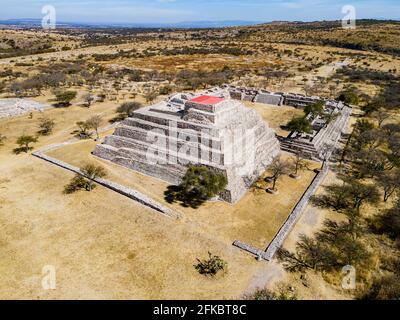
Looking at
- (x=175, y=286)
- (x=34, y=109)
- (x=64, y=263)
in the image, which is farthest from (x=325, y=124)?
(x=34, y=109)

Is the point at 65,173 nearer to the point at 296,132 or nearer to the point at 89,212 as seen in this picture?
the point at 89,212

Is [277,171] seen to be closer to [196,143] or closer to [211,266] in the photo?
[196,143]

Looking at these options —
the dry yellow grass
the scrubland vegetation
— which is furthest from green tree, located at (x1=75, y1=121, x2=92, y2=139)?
the dry yellow grass

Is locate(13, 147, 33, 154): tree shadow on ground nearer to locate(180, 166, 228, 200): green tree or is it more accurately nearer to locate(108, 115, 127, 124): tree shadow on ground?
locate(108, 115, 127, 124): tree shadow on ground

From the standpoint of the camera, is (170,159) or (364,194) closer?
(364,194)

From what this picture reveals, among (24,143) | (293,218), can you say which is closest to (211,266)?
(293,218)
